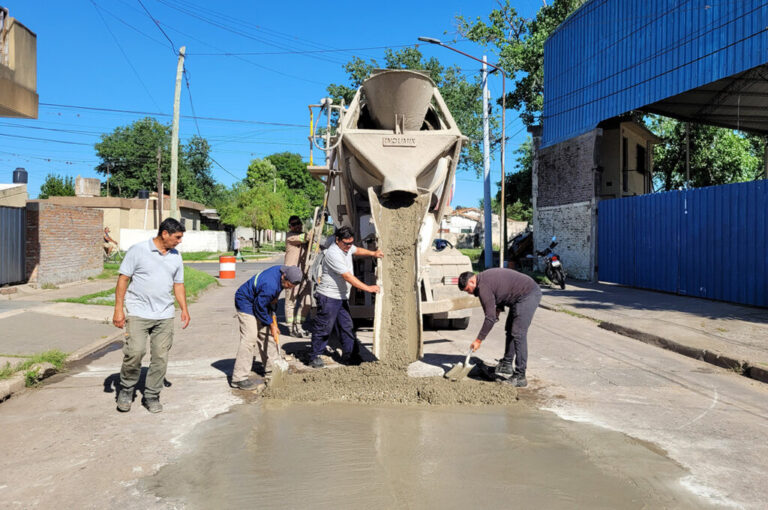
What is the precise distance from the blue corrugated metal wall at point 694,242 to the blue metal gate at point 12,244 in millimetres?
15945

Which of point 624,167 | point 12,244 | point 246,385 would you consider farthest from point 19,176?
point 246,385

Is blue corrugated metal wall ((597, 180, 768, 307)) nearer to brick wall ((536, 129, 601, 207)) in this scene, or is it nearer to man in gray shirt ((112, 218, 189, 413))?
brick wall ((536, 129, 601, 207))

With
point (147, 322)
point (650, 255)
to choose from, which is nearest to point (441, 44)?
point (650, 255)

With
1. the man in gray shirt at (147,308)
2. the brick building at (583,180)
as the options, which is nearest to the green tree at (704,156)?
the brick building at (583,180)

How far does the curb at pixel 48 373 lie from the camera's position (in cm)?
559

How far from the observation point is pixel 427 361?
7.12 metres

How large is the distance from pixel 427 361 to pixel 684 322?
5.68 metres

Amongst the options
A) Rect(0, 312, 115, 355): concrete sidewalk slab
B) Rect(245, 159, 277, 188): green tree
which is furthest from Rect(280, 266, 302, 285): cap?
Rect(245, 159, 277, 188): green tree

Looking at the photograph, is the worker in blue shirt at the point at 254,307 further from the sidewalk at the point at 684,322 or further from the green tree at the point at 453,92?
the green tree at the point at 453,92

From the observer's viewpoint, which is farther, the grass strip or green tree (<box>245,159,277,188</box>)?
green tree (<box>245,159,277,188</box>)

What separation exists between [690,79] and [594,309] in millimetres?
7031

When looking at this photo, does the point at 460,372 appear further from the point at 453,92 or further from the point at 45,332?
the point at 453,92

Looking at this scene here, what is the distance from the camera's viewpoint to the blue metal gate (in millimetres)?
13039

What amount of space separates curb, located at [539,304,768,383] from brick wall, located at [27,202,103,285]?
13169 mm
